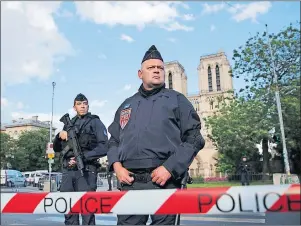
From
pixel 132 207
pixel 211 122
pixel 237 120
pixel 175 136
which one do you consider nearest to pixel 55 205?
pixel 132 207

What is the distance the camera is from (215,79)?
80.6m

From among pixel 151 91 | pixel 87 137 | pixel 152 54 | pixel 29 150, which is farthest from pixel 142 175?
pixel 29 150

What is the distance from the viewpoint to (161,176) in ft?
8.33

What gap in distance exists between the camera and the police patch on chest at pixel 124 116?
2.95 meters

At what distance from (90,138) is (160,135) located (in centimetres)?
214

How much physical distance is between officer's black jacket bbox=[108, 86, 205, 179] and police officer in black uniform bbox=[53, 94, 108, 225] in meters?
1.60

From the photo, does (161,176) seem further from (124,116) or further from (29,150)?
A: (29,150)

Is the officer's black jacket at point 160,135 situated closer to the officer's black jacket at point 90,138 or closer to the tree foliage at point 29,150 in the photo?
the officer's black jacket at point 90,138

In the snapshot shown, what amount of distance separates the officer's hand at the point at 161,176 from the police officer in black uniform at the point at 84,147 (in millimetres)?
1987

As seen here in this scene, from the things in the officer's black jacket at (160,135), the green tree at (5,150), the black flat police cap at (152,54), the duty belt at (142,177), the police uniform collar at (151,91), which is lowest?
the duty belt at (142,177)

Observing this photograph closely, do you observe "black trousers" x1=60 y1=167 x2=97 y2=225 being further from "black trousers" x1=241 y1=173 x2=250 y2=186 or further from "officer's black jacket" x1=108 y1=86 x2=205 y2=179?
"black trousers" x1=241 y1=173 x2=250 y2=186

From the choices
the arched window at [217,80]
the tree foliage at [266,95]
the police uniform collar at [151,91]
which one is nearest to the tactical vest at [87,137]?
the police uniform collar at [151,91]

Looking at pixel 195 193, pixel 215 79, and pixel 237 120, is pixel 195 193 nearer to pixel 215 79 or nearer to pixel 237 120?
pixel 237 120

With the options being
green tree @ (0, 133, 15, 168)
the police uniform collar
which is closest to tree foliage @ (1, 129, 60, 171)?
green tree @ (0, 133, 15, 168)
